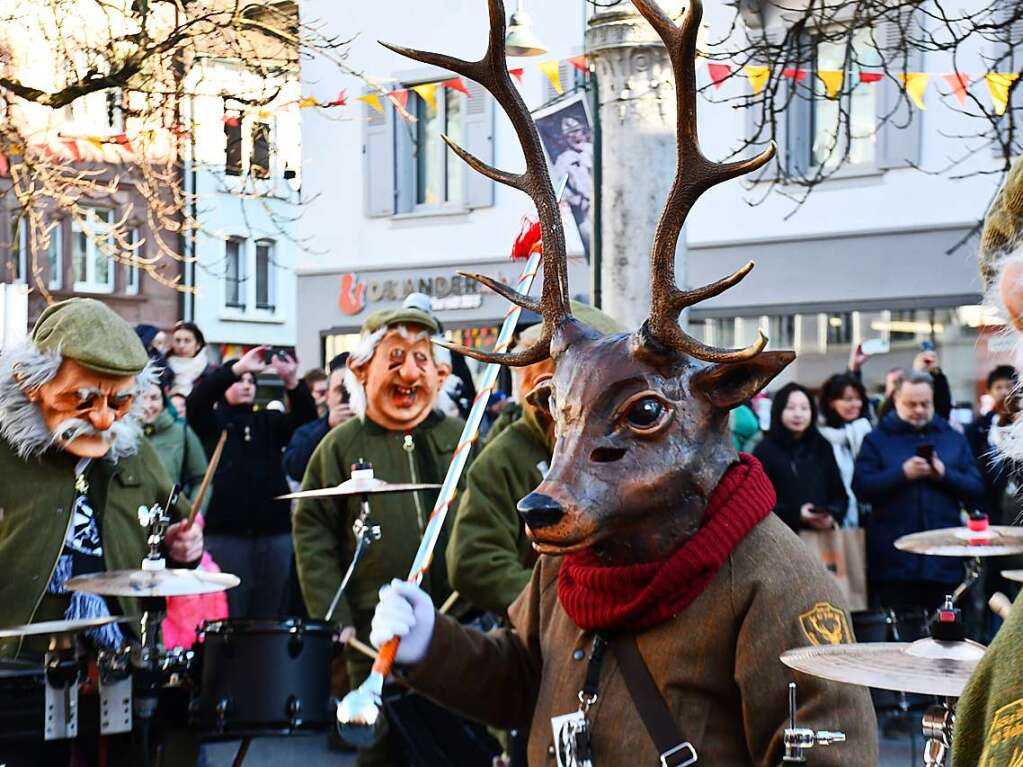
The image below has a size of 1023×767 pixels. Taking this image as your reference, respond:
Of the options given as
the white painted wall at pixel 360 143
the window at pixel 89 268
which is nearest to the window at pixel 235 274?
the window at pixel 89 268

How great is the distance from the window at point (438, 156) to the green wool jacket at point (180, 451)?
39.8 feet

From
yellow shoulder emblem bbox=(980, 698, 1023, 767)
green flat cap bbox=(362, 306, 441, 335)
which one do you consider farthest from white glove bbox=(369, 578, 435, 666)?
green flat cap bbox=(362, 306, 441, 335)

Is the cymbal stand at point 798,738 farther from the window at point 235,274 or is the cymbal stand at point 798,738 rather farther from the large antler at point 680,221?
the window at point 235,274

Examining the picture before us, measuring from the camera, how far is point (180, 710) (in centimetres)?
560

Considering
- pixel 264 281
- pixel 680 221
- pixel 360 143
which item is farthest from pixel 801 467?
pixel 264 281

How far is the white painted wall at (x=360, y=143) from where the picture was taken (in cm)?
1842

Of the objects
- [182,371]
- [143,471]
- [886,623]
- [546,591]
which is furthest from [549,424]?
[182,371]

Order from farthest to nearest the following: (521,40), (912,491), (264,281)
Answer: (264,281)
(521,40)
(912,491)

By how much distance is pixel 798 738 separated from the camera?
2830 millimetres

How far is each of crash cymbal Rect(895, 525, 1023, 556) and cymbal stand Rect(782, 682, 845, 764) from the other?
279 centimetres

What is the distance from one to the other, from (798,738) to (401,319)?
4.10 meters

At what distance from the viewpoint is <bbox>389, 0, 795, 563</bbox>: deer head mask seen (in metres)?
3.07

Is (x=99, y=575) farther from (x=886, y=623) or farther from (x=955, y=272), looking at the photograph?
(x=955, y=272)

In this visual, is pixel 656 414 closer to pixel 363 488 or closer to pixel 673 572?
pixel 673 572
